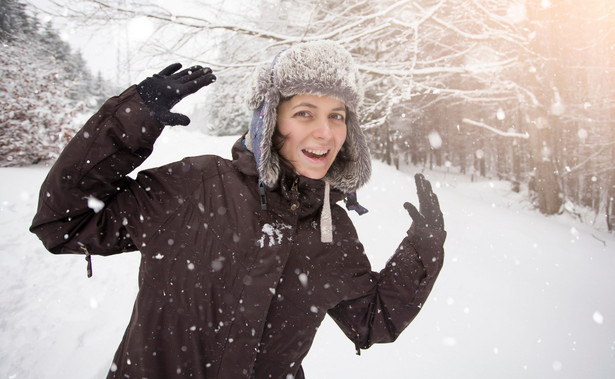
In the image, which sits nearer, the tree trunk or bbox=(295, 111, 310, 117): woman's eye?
bbox=(295, 111, 310, 117): woman's eye

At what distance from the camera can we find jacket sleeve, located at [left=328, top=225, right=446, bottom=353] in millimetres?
1663

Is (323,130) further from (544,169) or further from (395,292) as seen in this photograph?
(544,169)

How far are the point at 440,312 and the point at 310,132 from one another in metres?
3.30

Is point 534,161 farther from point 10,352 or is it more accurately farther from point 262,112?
point 10,352

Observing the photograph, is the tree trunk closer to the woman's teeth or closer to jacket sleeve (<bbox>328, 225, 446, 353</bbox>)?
jacket sleeve (<bbox>328, 225, 446, 353</bbox>)

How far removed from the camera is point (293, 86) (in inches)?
61.8

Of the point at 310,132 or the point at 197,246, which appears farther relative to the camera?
the point at 310,132

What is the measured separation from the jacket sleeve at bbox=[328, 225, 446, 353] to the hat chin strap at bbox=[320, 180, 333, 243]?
0.32 m

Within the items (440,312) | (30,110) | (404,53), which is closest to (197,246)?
(440,312)

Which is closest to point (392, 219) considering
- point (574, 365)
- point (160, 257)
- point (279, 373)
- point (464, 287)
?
point (464, 287)

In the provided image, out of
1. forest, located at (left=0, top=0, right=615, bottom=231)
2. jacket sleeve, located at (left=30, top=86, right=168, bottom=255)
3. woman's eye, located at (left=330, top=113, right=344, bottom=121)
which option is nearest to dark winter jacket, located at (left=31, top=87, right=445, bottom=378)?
jacket sleeve, located at (left=30, top=86, right=168, bottom=255)

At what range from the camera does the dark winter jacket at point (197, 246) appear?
1.12m

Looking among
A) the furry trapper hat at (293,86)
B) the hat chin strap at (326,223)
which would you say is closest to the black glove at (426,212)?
the furry trapper hat at (293,86)

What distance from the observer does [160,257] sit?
130cm
